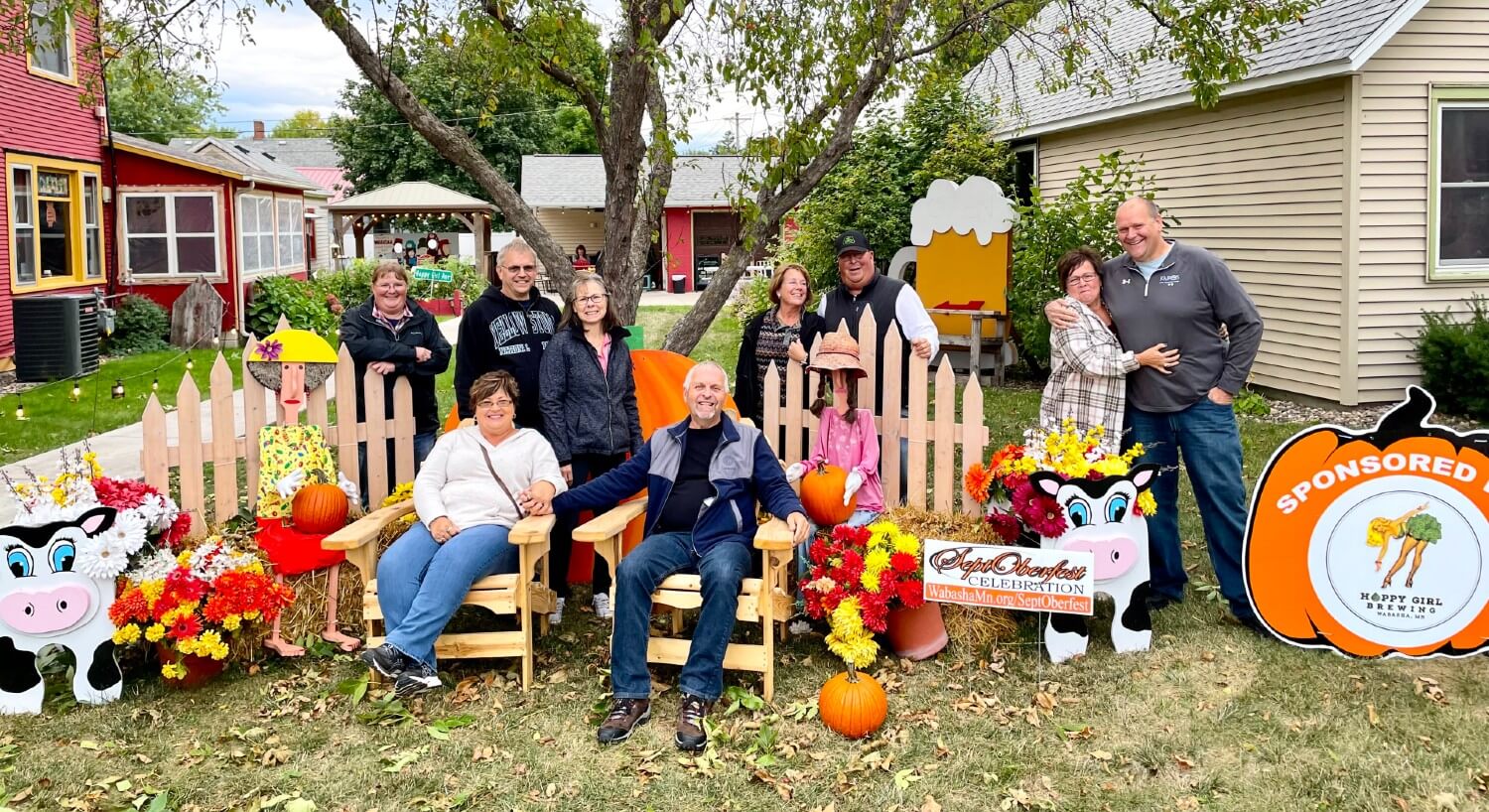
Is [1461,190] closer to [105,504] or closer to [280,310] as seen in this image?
[105,504]

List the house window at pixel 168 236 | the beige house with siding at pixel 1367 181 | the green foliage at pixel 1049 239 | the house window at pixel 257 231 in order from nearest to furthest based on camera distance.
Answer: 1. the beige house with siding at pixel 1367 181
2. the green foliage at pixel 1049 239
3. the house window at pixel 168 236
4. the house window at pixel 257 231

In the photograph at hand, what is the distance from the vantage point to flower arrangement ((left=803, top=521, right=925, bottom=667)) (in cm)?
411

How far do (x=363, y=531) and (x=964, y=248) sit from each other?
8.46 meters

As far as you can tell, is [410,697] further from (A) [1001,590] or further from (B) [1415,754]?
(B) [1415,754]

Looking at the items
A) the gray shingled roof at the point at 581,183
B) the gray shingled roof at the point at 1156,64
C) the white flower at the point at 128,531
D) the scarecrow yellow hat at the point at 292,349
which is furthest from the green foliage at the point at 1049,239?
the gray shingled roof at the point at 581,183

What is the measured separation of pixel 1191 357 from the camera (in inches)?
174

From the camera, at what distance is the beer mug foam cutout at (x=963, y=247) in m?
11.2

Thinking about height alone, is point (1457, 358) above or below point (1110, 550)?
above

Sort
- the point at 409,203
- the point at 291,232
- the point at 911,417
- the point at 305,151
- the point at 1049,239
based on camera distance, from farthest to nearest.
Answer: the point at 305,151 < the point at 409,203 < the point at 291,232 < the point at 1049,239 < the point at 911,417

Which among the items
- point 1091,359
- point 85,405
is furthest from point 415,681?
point 85,405

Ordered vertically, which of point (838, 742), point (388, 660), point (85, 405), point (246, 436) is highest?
point (246, 436)

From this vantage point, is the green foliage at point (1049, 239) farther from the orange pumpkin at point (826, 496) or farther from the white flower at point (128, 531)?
the white flower at point (128, 531)

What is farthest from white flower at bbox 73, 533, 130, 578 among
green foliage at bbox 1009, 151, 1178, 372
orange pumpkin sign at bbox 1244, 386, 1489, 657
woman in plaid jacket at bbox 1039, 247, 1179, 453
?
green foliage at bbox 1009, 151, 1178, 372

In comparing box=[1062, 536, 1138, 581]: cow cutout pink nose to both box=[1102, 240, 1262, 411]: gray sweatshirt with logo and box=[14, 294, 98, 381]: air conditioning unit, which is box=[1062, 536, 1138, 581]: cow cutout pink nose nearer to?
box=[1102, 240, 1262, 411]: gray sweatshirt with logo
